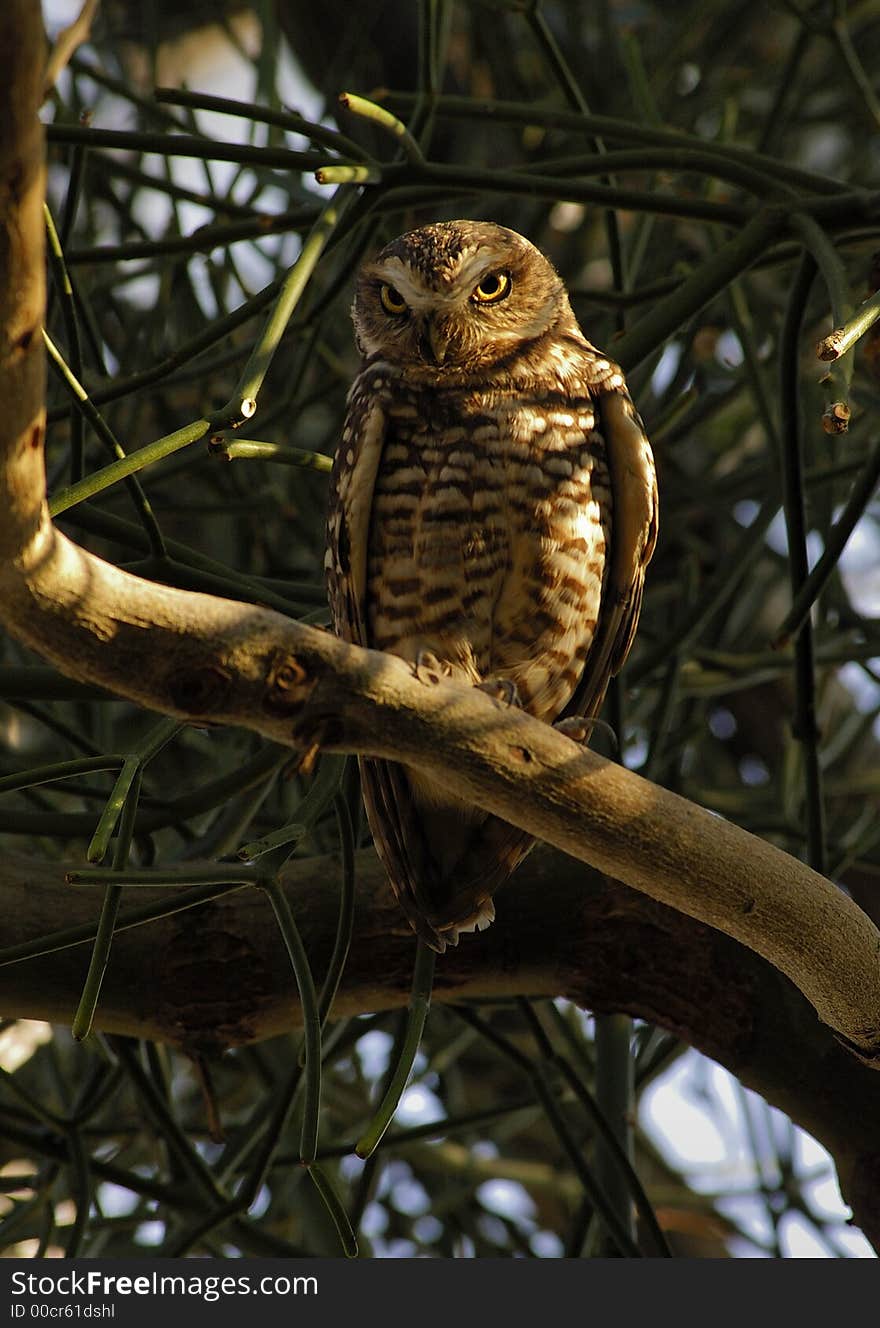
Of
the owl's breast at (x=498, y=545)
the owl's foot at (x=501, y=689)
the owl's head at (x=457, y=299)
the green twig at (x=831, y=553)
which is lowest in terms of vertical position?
the green twig at (x=831, y=553)

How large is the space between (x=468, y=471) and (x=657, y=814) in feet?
3.65

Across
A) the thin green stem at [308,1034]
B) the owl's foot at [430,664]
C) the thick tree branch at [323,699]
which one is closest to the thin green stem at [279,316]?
the thick tree branch at [323,699]

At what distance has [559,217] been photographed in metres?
4.79

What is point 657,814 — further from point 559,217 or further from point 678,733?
point 559,217

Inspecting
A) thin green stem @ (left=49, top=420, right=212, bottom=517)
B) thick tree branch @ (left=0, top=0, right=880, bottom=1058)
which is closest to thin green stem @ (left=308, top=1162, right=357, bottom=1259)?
thick tree branch @ (left=0, top=0, right=880, bottom=1058)

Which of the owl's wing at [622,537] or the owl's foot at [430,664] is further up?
the owl's wing at [622,537]

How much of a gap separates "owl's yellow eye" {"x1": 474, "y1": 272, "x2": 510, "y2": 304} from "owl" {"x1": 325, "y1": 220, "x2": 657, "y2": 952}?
124 mm

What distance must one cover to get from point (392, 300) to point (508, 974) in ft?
4.32

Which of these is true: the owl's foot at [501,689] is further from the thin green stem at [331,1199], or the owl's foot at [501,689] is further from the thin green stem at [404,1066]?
the thin green stem at [331,1199]

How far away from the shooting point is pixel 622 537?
2.60m

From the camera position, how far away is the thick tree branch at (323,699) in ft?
3.41

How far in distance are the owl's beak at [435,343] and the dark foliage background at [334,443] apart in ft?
0.83

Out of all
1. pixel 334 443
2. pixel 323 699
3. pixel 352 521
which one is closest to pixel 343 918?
pixel 323 699

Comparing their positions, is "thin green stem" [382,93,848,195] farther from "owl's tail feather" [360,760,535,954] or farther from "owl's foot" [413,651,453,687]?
"owl's tail feather" [360,760,535,954]
